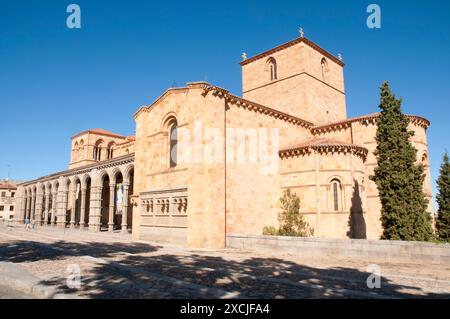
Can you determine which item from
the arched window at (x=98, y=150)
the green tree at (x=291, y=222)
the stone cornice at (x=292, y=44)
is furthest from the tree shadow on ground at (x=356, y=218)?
the arched window at (x=98, y=150)

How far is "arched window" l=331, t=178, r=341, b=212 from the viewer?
20703mm

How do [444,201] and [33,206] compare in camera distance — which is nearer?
[444,201]

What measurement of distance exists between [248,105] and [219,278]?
46.7 ft

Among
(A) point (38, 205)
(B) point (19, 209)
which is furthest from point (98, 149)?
(B) point (19, 209)

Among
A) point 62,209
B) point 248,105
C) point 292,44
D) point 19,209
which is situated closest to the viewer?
point 248,105

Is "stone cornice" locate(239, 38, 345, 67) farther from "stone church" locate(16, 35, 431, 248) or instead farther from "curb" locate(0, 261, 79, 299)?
"curb" locate(0, 261, 79, 299)

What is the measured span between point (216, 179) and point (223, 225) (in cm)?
276

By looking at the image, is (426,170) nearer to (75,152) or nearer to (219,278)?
(219,278)

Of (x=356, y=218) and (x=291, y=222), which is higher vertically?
(x=356, y=218)

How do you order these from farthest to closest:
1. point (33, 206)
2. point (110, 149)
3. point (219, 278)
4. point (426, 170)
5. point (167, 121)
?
point (110, 149) < point (33, 206) < point (426, 170) < point (167, 121) < point (219, 278)

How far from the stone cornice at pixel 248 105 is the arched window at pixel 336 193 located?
21.6ft

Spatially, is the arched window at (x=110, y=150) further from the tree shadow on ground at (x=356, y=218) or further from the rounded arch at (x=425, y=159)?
the rounded arch at (x=425, y=159)

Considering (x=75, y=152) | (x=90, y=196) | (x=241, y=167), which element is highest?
(x=75, y=152)

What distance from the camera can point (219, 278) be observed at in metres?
9.55
